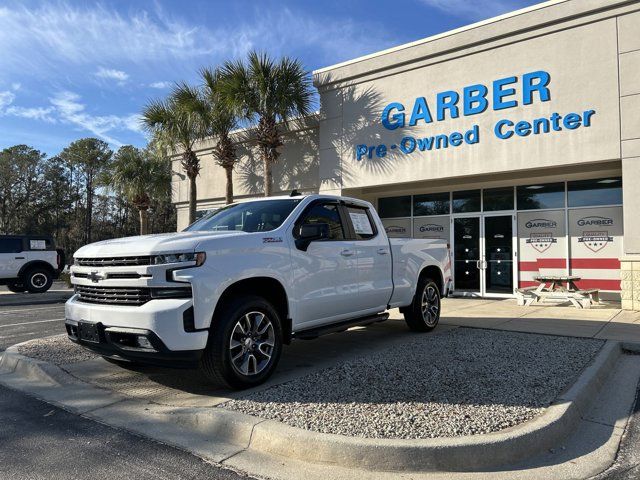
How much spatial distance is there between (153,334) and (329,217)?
2.63 metres

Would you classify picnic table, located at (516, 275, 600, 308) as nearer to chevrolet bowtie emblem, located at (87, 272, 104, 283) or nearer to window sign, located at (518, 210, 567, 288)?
window sign, located at (518, 210, 567, 288)

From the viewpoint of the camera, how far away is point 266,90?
47.3 feet

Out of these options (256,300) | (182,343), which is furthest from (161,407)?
(256,300)

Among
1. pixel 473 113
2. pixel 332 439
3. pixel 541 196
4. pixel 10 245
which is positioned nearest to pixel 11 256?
pixel 10 245

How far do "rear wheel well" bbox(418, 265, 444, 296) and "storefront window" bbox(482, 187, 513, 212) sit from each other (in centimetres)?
621

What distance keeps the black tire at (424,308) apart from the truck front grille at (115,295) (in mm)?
4255

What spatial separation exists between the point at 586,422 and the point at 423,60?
10.8 m

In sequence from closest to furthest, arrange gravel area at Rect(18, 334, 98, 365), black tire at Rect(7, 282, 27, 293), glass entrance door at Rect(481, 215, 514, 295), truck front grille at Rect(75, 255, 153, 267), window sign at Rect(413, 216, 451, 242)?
truck front grille at Rect(75, 255, 153, 267) → gravel area at Rect(18, 334, 98, 365) → glass entrance door at Rect(481, 215, 514, 295) → window sign at Rect(413, 216, 451, 242) → black tire at Rect(7, 282, 27, 293)

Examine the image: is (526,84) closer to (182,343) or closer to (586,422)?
(586,422)

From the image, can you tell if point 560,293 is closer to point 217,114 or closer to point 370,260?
point 370,260

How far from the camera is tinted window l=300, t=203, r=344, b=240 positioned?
5824 mm

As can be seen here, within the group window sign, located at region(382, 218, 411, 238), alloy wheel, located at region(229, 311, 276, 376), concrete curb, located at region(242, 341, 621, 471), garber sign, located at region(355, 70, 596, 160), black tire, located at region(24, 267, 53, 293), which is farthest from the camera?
black tire, located at region(24, 267, 53, 293)

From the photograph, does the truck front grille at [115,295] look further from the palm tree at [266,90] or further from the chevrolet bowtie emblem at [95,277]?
the palm tree at [266,90]

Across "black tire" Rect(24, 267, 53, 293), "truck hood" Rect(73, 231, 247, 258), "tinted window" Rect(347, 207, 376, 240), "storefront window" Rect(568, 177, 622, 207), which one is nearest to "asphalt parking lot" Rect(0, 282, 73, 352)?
"black tire" Rect(24, 267, 53, 293)
